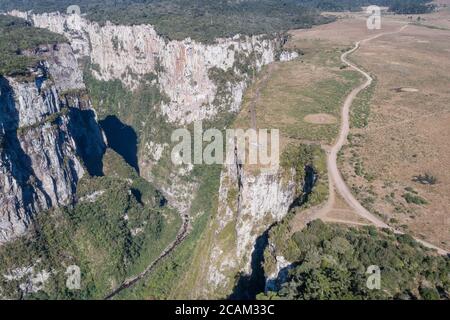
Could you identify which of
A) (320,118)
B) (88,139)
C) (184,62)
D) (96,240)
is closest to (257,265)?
(320,118)

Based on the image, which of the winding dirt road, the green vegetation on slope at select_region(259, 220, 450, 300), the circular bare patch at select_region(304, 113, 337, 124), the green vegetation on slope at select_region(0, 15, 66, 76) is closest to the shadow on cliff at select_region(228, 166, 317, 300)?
the winding dirt road

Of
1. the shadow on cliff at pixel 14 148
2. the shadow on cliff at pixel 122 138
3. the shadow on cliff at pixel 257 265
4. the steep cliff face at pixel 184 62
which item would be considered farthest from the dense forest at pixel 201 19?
the shadow on cliff at pixel 257 265

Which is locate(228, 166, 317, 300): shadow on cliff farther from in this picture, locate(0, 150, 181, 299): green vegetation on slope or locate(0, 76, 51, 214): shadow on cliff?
locate(0, 76, 51, 214): shadow on cliff

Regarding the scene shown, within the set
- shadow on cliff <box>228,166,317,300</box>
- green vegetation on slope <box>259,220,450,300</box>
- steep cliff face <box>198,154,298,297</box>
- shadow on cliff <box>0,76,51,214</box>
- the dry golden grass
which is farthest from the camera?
shadow on cliff <box>0,76,51,214</box>

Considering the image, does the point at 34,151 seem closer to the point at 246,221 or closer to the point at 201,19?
the point at 246,221
